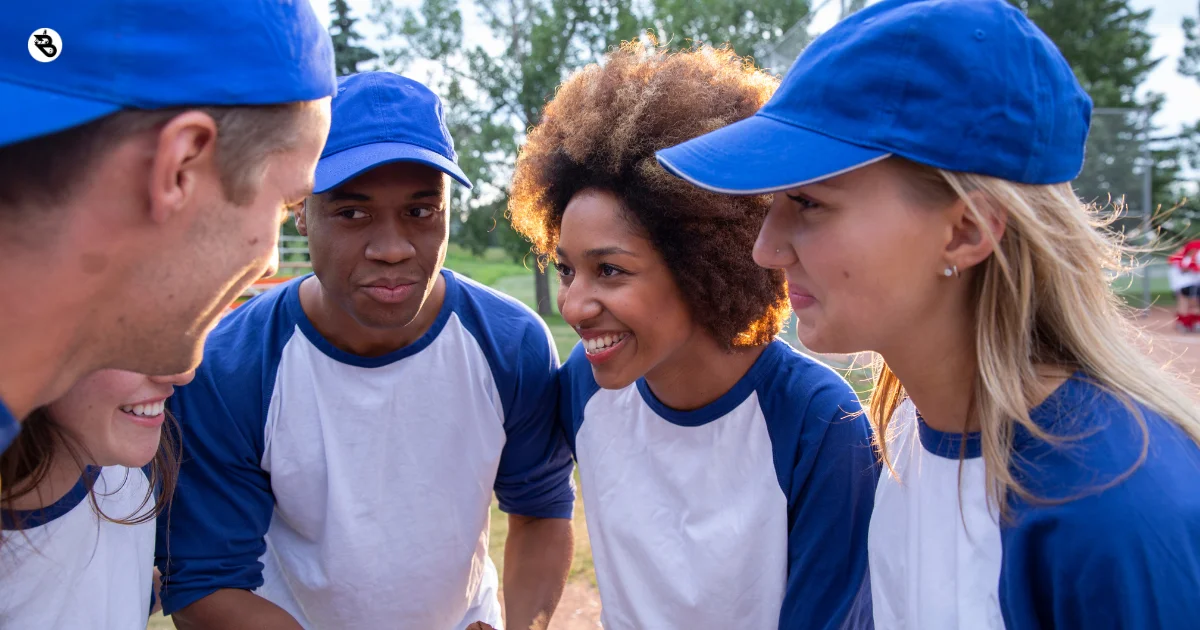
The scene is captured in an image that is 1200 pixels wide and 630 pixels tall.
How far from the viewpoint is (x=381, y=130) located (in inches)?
98.9

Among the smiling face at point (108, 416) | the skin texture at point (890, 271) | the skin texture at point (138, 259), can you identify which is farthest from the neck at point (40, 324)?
the skin texture at point (890, 271)

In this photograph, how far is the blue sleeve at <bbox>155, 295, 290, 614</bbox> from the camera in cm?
241

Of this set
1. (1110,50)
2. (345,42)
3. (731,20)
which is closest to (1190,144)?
(1110,50)

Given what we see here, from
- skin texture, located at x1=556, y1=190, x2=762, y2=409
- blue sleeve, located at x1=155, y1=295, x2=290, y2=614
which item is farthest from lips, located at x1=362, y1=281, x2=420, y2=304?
skin texture, located at x1=556, y1=190, x2=762, y2=409

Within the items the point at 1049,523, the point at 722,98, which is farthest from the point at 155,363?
the point at 722,98

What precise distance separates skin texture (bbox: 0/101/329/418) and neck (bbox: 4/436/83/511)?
0.75 metres

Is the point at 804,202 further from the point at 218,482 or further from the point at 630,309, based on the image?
the point at 218,482

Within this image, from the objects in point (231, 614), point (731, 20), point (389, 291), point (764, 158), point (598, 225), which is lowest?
point (231, 614)

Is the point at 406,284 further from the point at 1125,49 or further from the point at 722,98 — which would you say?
the point at 1125,49

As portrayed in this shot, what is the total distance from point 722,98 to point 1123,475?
4.60ft

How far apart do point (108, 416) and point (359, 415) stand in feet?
2.63

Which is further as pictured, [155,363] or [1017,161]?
[1017,161]

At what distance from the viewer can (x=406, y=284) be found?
2533mm

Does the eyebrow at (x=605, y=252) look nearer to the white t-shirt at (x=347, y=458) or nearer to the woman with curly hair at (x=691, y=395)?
the woman with curly hair at (x=691, y=395)
